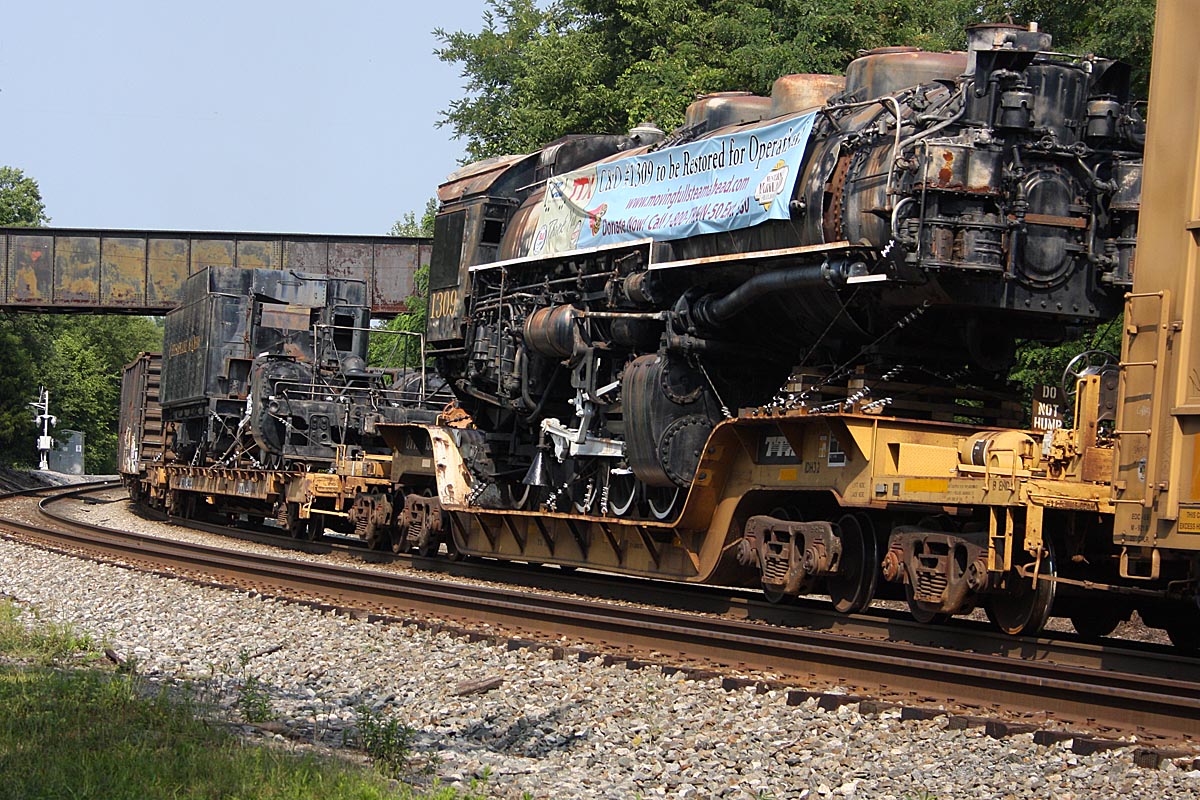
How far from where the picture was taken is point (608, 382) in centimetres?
1530

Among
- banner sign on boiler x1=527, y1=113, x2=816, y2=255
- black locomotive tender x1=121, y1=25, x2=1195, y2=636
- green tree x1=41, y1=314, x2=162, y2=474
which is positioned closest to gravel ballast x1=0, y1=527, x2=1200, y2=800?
black locomotive tender x1=121, y1=25, x2=1195, y2=636

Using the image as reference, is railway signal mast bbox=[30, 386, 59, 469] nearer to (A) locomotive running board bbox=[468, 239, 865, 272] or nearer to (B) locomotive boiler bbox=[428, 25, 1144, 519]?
(B) locomotive boiler bbox=[428, 25, 1144, 519]

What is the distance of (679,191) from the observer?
1376 cm

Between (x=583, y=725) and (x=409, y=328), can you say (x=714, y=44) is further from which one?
(x=583, y=725)

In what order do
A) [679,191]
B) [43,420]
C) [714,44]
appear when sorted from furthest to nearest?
1. [43,420]
2. [714,44]
3. [679,191]

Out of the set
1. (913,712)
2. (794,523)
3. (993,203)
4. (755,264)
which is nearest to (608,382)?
(755,264)

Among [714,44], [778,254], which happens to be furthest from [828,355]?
[714,44]

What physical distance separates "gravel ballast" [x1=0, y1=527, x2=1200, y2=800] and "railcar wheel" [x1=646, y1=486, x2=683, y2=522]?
11.0ft

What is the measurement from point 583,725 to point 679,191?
22.6ft

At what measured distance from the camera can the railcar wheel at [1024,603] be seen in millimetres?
10031

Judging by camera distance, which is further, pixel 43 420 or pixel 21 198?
pixel 21 198

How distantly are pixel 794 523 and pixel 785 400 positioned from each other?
1249 mm

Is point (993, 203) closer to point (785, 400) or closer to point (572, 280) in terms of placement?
point (785, 400)

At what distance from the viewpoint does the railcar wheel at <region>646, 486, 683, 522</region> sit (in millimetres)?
14000
